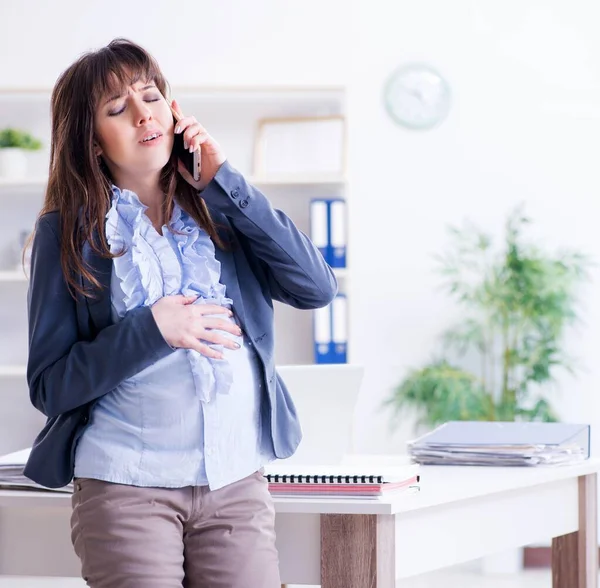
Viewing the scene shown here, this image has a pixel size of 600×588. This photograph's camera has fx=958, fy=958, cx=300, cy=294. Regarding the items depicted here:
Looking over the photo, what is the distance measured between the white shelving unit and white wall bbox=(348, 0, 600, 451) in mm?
314

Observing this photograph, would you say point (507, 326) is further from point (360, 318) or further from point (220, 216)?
point (220, 216)

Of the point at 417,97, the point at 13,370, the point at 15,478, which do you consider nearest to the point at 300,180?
the point at 417,97

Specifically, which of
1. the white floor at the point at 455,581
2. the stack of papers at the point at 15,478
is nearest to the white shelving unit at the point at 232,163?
the white floor at the point at 455,581

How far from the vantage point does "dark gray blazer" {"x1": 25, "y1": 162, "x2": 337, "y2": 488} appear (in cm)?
131

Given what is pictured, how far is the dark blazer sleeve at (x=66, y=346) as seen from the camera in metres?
1.30

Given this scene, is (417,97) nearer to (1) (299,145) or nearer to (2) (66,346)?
(1) (299,145)

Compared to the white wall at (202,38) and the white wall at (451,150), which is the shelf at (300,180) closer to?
the white wall at (451,150)

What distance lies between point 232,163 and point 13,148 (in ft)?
2.87

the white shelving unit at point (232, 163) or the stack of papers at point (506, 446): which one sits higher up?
the white shelving unit at point (232, 163)

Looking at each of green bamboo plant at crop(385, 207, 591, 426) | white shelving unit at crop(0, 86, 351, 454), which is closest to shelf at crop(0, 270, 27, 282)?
white shelving unit at crop(0, 86, 351, 454)

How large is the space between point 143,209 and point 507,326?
2.58m

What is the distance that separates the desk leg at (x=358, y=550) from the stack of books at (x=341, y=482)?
0.04m

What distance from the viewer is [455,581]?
143 inches

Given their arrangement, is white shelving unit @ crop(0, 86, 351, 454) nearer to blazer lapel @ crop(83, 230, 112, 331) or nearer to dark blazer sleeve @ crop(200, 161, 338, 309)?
dark blazer sleeve @ crop(200, 161, 338, 309)
